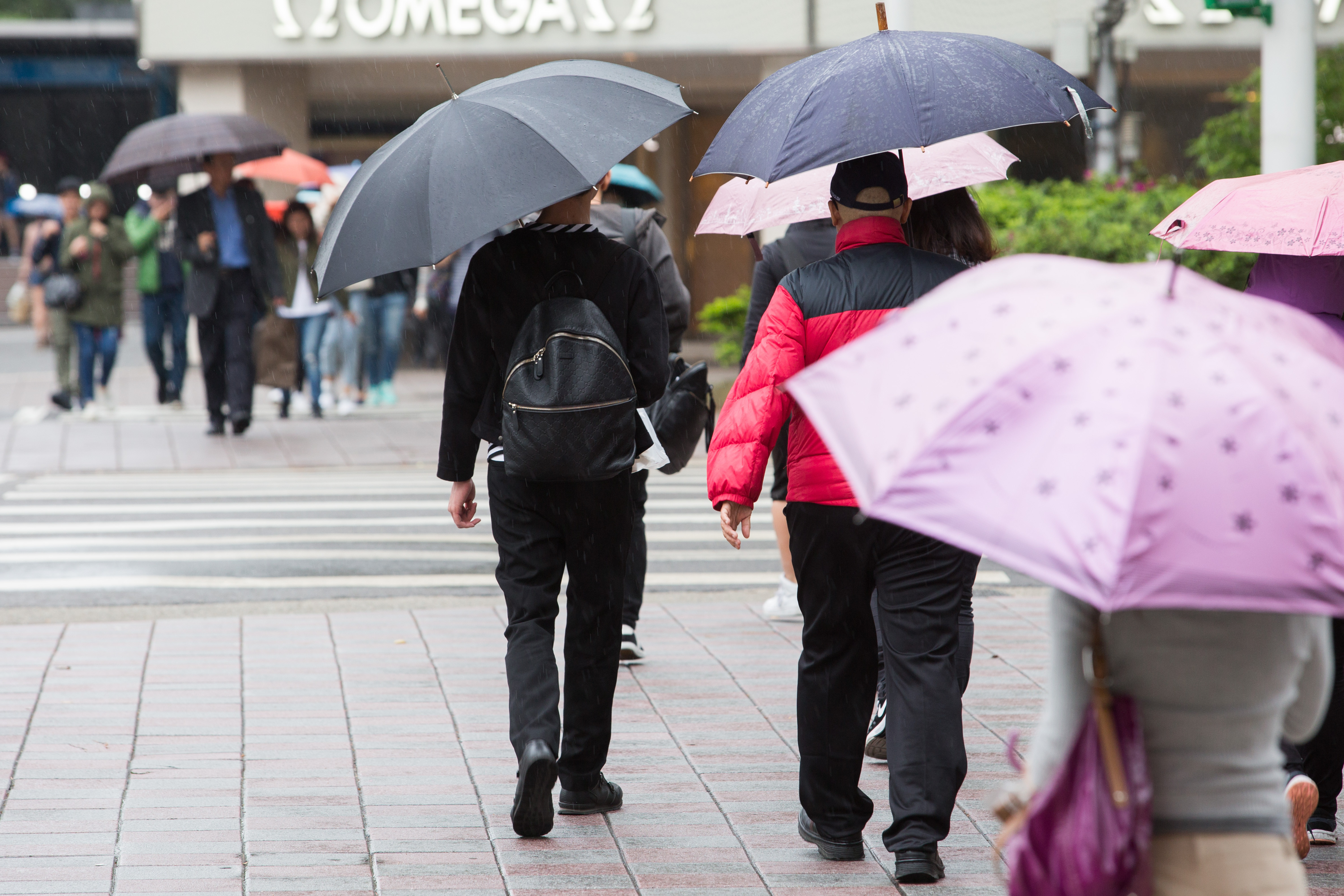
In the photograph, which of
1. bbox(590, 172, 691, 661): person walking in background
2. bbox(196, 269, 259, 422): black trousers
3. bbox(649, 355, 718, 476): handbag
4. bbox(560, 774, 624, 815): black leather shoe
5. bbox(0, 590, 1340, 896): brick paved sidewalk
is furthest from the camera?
bbox(196, 269, 259, 422): black trousers

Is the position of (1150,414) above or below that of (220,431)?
above

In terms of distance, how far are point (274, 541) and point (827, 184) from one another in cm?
503

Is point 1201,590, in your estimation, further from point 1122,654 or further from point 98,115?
point 98,115

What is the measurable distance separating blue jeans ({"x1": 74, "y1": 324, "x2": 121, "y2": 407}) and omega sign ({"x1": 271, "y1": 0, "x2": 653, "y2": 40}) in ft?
17.4

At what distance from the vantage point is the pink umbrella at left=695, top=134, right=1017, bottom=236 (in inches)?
189

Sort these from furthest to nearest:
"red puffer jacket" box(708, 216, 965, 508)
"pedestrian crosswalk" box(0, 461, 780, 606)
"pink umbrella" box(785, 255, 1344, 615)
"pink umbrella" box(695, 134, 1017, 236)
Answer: "pedestrian crosswalk" box(0, 461, 780, 606)
"pink umbrella" box(695, 134, 1017, 236)
"red puffer jacket" box(708, 216, 965, 508)
"pink umbrella" box(785, 255, 1344, 615)

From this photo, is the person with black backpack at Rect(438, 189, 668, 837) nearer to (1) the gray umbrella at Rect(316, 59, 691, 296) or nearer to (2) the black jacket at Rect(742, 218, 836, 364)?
(1) the gray umbrella at Rect(316, 59, 691, 296)

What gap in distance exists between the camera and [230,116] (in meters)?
13.4

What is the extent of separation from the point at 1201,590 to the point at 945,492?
0.35 metres

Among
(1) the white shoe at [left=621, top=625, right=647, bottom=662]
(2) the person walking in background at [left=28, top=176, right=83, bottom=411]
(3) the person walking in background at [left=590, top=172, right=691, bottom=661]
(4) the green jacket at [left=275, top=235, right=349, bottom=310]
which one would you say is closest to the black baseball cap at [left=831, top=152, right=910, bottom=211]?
(3) the person walking in background at [left=590, top=172, right=691, bottom=661]

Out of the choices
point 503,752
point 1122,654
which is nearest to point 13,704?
point 503,752

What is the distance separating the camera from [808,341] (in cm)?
394

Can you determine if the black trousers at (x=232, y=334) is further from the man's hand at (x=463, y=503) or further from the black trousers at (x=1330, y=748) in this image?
the black trousers at (x=1330, y=748)

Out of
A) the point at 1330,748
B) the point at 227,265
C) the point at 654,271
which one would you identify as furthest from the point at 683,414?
the point at 227,265
